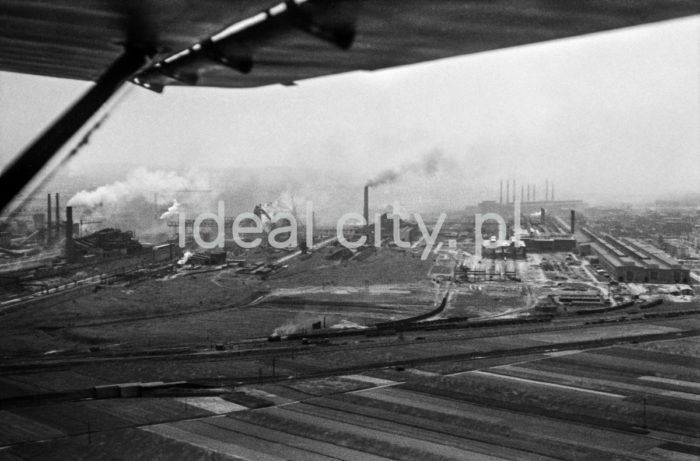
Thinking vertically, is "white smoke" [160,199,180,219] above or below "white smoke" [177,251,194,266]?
above

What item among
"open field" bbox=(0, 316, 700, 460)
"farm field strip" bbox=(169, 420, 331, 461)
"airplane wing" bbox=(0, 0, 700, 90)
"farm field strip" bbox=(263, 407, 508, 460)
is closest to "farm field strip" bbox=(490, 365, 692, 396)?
"open field" bbox=(0, 316, 700, 460)

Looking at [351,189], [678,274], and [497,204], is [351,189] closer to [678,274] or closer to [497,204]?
[497,204]

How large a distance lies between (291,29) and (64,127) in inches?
23.0

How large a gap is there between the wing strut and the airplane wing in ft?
0.19

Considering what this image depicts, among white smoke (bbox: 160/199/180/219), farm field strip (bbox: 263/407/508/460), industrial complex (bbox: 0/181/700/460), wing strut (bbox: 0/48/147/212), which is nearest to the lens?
wing strut (bbox: 0/48/147/212)

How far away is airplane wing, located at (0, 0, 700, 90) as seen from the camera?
4.29 feet

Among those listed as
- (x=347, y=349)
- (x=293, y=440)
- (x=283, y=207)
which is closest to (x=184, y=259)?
(x=283, y=207)

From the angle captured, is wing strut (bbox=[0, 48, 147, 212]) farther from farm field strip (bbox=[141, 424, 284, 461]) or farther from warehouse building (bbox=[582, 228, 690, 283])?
warehouse building (bbox=[582, 228, 690, 283])

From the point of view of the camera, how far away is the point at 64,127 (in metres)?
1.60

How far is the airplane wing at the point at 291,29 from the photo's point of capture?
131cm

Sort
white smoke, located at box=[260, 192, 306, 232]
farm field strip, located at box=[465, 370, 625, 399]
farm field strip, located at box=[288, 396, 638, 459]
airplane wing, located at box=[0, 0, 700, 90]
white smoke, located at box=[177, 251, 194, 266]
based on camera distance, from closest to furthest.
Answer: airplane wing, located at box=[0, 0, 700, 90] < farm field strip, located at box=[288, 396, 638, 459] < farm field strip, located at box=[465, 370, 625, 399] < white smoke, located at box=[177, 251, 194, 266] < white smoke, located at box=[260, 192, 306, 232]

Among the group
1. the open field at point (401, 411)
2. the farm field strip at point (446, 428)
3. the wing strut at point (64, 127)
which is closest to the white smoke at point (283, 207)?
the open field at point (401, 411)

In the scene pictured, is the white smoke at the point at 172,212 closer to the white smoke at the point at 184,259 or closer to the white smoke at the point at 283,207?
the white smoke at the point at 283,207

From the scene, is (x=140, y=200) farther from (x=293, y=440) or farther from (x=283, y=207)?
(x=293, y=440)
